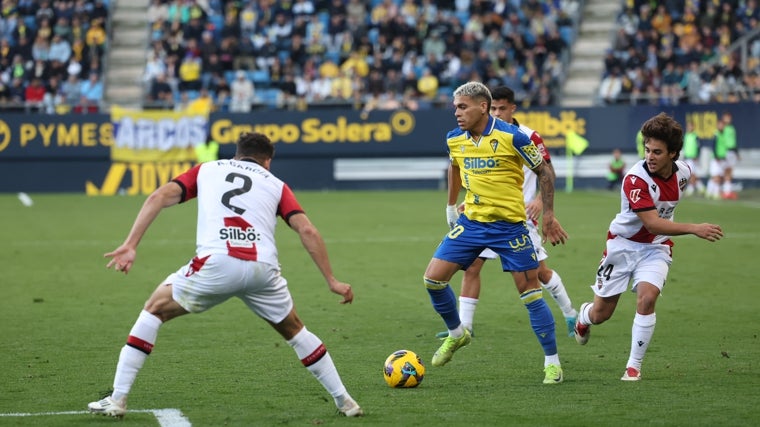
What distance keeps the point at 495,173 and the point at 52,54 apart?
30070 millimetres

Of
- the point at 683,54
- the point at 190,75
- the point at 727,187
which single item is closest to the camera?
the point at 727,187

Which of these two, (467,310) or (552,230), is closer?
(552,230)

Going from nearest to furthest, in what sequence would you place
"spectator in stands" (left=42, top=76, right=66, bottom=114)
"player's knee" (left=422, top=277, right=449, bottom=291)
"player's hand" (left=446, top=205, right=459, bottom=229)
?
"player's knee" (left=422, top=277, right=449, bottom=291) → "player's hand" (left=446, top=205, right=459, bottom=229) → "spectator in stands" (left=42, top=76, right=66, bottom=114)

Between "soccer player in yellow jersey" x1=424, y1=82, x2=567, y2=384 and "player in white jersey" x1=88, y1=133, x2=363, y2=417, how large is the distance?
80.4 inches

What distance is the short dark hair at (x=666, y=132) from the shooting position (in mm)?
8656

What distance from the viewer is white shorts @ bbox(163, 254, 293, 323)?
7293 mm

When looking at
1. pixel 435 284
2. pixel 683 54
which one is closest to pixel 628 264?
pixel 435 284

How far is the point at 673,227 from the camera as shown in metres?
8.58

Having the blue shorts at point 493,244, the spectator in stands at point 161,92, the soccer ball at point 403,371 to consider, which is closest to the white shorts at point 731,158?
the spectator in stands at point 161,92

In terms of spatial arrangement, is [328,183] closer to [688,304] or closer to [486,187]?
[688,304]

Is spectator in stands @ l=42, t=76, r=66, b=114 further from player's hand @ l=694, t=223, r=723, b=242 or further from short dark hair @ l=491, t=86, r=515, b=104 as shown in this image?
player's hand @ l=694, t=223, r=723, b=242

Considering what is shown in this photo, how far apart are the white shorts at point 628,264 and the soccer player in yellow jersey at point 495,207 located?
1.38ft

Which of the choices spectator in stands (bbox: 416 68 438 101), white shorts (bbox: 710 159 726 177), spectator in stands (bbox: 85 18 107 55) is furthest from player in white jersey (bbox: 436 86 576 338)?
spectator in stands (bbox: 85 18 107 55)

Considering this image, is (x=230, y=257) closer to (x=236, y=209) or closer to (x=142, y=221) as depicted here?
(x=236, y=209)
